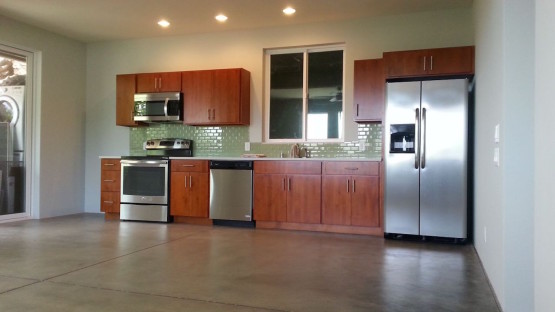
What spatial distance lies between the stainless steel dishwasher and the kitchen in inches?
29.4

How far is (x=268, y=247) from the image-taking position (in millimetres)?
4398

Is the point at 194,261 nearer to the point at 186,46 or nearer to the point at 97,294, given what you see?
the point at 97,294

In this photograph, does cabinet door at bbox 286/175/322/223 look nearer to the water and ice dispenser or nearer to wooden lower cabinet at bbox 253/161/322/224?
wooden lower cabinet at bbox 253/161/322/224

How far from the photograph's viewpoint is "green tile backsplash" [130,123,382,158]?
5742 mm

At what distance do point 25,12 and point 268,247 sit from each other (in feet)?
14.6

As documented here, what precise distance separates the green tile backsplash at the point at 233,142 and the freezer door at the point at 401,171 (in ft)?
2.58

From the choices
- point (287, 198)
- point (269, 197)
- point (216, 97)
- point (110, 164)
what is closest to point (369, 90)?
point (287, 198)

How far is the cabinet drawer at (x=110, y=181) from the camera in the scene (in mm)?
6402

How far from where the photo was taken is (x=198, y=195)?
19.4 feet

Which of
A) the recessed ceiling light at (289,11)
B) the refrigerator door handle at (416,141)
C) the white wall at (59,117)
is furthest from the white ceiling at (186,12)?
the refrigerator door handle at (416,141)

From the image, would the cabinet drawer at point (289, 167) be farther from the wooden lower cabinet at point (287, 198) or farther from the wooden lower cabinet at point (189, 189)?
the wooden lower cabinet at point (189, 189)

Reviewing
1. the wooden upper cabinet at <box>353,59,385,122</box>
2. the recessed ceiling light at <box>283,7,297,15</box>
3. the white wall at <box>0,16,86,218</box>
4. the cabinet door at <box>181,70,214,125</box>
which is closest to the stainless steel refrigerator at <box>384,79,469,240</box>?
the wooden upper cabinet at <box>353,59,385,122</box>

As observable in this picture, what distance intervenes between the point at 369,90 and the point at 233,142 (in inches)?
83.9

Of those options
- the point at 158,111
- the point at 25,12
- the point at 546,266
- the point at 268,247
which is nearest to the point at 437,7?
the point at 268,247
